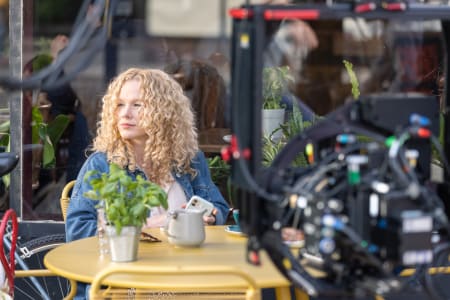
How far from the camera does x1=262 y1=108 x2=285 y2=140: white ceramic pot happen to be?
4666mm

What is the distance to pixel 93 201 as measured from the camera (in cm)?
383

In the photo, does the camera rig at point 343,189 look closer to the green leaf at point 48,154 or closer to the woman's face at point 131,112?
the woman's face at point 131,112

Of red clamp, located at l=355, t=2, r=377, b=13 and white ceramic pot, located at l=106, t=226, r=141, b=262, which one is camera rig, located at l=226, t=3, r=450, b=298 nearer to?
red clamp, located at l=355, t=2, r=377, b=13

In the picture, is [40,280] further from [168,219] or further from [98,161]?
[168,219]

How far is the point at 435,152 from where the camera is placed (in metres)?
2.73

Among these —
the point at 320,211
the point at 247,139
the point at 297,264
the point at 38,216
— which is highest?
the point at 247,139

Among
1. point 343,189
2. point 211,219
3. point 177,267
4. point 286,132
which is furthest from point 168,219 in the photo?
point 343,189

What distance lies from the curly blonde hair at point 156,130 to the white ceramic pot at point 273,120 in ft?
1.89

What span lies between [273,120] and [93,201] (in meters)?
1.17

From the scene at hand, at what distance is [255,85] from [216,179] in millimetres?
2658

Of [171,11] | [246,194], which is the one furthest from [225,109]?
[171,11]

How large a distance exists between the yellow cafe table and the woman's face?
1.25ft

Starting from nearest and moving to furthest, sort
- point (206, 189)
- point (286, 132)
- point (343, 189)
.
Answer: point (343, 189), point (206, 189), point (286, 132)

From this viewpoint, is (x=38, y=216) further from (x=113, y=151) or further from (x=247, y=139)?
(x=247, y=139)
